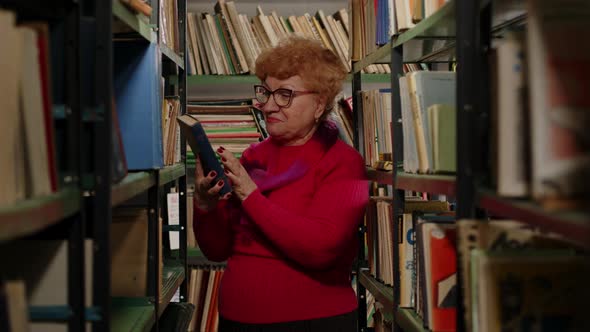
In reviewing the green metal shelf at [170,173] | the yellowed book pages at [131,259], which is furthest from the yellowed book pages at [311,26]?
the yellowed book pages at [131,259]

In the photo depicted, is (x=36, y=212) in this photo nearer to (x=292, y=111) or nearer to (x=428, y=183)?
(x=428, y=183)

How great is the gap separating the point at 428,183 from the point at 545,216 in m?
0.77

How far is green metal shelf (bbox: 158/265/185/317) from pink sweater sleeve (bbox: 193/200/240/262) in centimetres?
20

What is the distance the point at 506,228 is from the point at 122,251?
1225 mm

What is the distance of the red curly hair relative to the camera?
224 centimetres

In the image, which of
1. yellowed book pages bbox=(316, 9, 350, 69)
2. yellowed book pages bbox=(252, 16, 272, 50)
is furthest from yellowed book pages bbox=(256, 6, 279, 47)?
yellowed book pages bbox=(316, 9, 350, 69)

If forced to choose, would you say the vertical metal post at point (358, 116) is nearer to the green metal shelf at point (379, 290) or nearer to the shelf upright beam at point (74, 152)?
the green metal shelf at point (379, 290)

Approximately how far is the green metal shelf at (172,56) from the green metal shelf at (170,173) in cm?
41

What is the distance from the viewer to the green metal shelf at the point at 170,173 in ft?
7.03

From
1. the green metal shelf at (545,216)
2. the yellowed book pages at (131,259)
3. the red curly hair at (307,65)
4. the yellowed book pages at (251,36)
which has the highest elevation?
the yellowed book pages at (251,36)

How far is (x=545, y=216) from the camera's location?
2.99 ft

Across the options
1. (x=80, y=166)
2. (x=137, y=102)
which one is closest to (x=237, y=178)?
(x=137, y=102)

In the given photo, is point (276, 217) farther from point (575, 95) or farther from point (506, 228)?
point (575, 95)

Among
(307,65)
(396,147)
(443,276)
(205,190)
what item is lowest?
(443,276)
